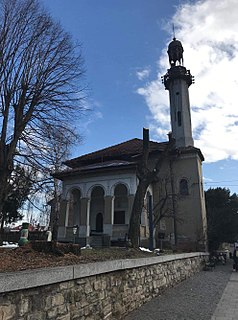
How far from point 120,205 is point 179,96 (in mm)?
14806

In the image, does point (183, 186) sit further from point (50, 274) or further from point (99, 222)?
point (50, 274)

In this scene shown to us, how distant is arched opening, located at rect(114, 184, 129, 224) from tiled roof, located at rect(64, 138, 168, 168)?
3.82m

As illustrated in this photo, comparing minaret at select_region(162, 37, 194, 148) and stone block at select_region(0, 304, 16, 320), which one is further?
minaret at select_region(162, 37, 194, 148)

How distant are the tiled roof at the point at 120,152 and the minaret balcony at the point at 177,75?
8061 millimetres

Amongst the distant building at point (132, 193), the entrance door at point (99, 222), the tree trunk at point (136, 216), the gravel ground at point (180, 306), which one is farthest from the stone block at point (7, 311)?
the entrance door at point (99, 222)

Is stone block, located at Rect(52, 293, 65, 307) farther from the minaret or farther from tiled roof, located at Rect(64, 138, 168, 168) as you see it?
the minaret

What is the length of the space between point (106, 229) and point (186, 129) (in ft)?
49.7

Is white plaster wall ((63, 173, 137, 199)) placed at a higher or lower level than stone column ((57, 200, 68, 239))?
higher

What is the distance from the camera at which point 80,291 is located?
4707 mm

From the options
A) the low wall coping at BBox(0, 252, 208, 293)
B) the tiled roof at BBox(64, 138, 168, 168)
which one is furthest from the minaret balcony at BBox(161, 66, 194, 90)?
the low wall coping at BBox(0, 252, 208, 293)

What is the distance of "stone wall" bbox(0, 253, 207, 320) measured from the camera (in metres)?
3.41

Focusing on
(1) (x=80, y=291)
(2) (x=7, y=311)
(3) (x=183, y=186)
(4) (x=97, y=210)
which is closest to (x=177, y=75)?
(3) (x=183, y=186)

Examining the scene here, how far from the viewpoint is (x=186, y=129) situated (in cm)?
3209

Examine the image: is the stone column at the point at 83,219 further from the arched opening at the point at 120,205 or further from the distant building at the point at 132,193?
the arched opening at the point at 120,205
